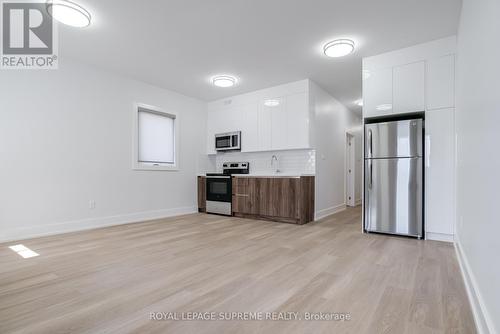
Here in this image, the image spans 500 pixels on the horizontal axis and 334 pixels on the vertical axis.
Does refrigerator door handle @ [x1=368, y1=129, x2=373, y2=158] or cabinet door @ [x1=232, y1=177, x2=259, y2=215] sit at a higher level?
refrigerator door handle @ [x1=368, y1=129, x2=373, y2=158]

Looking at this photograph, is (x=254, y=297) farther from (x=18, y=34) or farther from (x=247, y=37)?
(x=18, y=34)

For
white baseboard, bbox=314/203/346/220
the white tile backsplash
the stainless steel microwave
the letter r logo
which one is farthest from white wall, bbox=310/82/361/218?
the letter r logo

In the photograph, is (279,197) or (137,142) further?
(137,142)

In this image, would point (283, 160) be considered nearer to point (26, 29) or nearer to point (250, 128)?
point (250, 128)

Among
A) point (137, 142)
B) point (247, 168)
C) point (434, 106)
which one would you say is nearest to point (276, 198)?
point (247, 168)

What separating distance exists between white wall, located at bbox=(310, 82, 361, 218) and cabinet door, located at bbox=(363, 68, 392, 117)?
1154 mm

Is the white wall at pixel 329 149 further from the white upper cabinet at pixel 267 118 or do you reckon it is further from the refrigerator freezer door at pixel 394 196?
the refrigerator freezer door at pixel 394 196

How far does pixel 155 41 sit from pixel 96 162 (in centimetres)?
214

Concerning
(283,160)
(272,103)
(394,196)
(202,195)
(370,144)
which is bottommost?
(202,195)

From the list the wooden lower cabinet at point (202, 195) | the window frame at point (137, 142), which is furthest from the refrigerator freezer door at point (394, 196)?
the window frame at point (137, 142)

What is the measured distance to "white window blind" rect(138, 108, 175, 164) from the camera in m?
4.75

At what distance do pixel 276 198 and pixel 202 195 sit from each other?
1.91 metres

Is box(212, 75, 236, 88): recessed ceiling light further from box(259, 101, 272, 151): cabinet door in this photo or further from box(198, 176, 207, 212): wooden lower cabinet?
box(198, 176, 207, 212): wooden lower cabinet

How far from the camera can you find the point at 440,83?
3.15m
